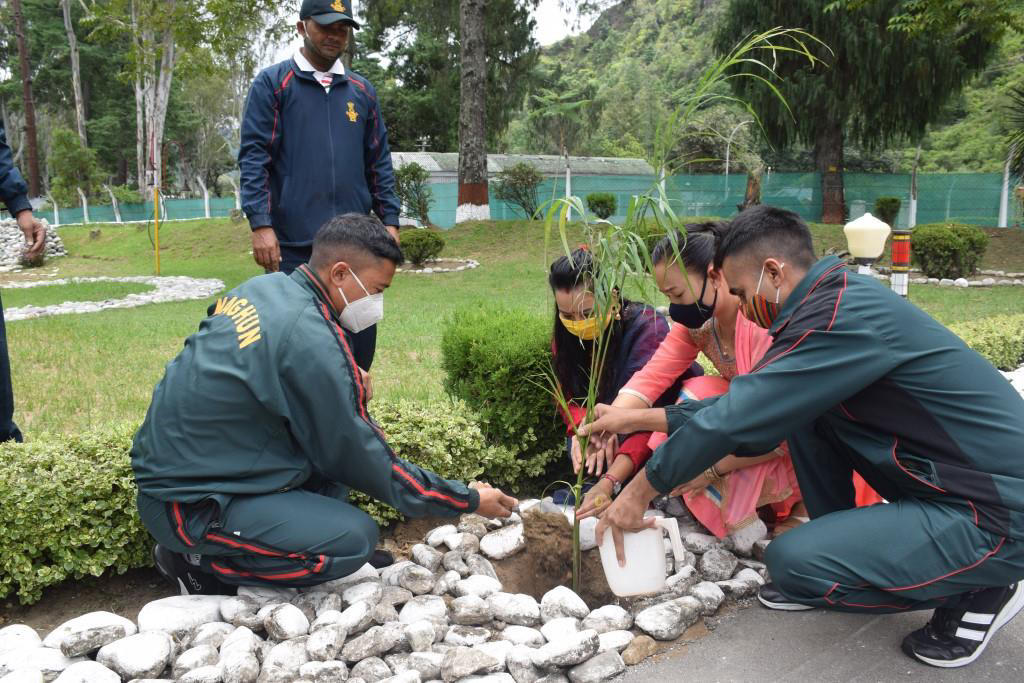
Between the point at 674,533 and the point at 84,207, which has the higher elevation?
the point at 84,207

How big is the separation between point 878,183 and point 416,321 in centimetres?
1795

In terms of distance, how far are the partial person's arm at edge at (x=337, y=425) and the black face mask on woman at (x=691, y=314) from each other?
4.30 feet

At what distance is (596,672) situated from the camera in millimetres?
2393

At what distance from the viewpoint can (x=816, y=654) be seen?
2506 millimetres

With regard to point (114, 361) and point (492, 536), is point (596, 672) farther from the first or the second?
point (114, 361)

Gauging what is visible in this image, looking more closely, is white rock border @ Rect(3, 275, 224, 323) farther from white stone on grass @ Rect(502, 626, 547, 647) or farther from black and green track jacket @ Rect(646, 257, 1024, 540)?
black and green track jacket @ Rect(646, 257, 1024, 540)

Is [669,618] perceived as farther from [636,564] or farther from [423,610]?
[423,610]

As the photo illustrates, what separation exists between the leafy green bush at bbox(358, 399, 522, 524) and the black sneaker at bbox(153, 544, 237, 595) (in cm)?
63

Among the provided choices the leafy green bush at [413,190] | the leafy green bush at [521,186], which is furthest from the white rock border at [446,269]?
the leafy green bush at [521,186]

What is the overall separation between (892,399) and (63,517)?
2.64 m

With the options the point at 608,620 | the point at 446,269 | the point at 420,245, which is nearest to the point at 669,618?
the point at 608,620

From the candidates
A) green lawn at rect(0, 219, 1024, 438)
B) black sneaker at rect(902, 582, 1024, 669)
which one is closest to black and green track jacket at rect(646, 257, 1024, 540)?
black sneaker at rect(902, 582, 1024, 669)

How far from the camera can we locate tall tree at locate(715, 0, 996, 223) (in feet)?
57.7

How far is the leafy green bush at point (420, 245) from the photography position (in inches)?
575
